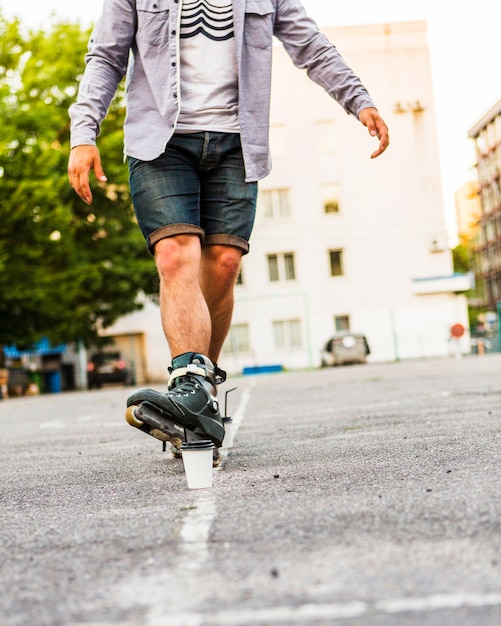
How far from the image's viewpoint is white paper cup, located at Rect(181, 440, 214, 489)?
113 inches

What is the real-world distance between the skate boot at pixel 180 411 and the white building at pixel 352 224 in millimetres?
40663

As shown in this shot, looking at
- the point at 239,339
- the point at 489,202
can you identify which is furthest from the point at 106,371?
the point at 489,202

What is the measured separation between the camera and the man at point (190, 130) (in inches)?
148

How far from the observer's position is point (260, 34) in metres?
4.18

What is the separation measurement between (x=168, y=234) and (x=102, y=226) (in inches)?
1184

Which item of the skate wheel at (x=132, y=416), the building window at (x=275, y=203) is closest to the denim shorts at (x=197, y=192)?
the skate wheel at (x=132, y=416)

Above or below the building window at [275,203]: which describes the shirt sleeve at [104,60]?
below

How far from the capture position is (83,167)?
12.3 ft

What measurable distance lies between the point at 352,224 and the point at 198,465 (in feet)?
141

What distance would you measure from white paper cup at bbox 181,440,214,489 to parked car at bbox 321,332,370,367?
36.1m

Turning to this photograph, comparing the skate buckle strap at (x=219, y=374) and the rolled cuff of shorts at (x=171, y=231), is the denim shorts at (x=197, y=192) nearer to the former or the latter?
the rolled cuff of shorts at (x=171, y=231)

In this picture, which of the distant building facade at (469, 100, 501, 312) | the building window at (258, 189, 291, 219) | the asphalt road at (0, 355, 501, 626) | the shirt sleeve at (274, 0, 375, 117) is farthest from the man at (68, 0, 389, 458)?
the distant building facade at (469, 100, 501, 312)

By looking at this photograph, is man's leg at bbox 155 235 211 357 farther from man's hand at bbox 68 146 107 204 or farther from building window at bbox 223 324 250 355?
building window at bbox 223 324 250 355

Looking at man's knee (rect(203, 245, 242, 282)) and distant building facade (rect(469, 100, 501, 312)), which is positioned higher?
distant building facade (rect(469, 100, 501, 312))
